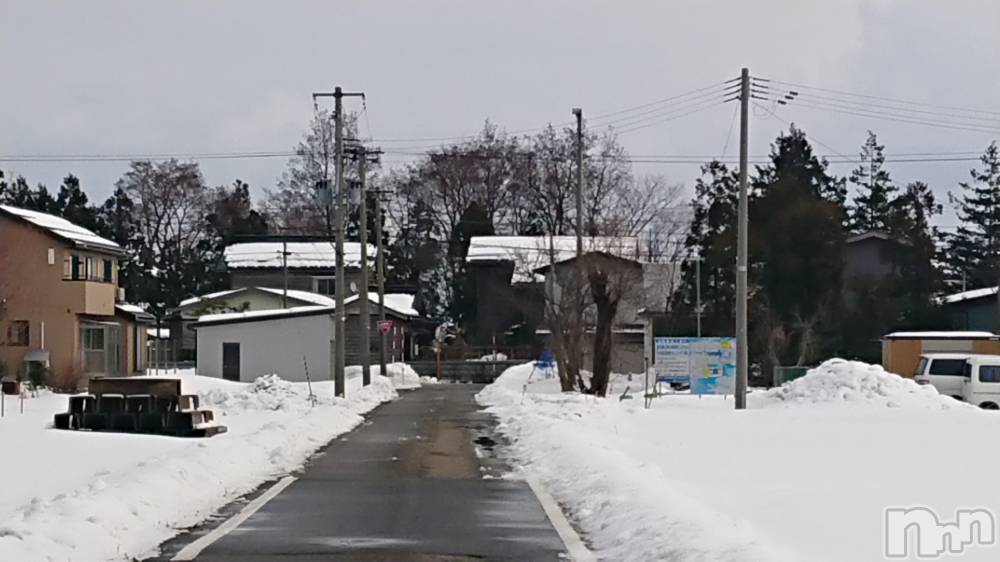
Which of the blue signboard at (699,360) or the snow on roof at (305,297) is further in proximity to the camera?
the snow on roof at (305,297)

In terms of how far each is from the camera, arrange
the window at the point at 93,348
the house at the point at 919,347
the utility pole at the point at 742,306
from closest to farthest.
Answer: the utility pole at the point at 742,306, the house at the point at 919,347, the window at the point at 93,348

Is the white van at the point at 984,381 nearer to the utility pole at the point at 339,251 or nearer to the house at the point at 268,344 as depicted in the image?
the utility pole at the point at 339,251

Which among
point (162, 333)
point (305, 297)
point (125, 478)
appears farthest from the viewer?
point (162, 333)

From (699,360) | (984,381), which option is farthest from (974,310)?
(699,360)

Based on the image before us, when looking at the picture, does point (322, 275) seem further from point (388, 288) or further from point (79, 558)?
point (79, 558)

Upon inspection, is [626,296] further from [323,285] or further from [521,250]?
[323,285]

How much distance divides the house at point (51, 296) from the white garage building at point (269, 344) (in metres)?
7.51

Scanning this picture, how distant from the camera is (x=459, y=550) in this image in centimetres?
1198

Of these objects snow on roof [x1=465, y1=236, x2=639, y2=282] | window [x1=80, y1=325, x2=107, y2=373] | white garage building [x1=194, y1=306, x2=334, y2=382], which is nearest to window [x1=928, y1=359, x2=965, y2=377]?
snow on roof [x1=465, y1=236, x2=639, y2=282]

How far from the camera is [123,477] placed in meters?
16.0

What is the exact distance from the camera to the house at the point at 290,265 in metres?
85.7

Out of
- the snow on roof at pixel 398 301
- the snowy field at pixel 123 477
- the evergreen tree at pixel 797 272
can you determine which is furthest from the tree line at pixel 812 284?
the snowy field at pixel 123 477

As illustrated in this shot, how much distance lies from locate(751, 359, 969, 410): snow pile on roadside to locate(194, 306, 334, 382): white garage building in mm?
30960

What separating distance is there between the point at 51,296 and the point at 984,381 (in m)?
35.4
